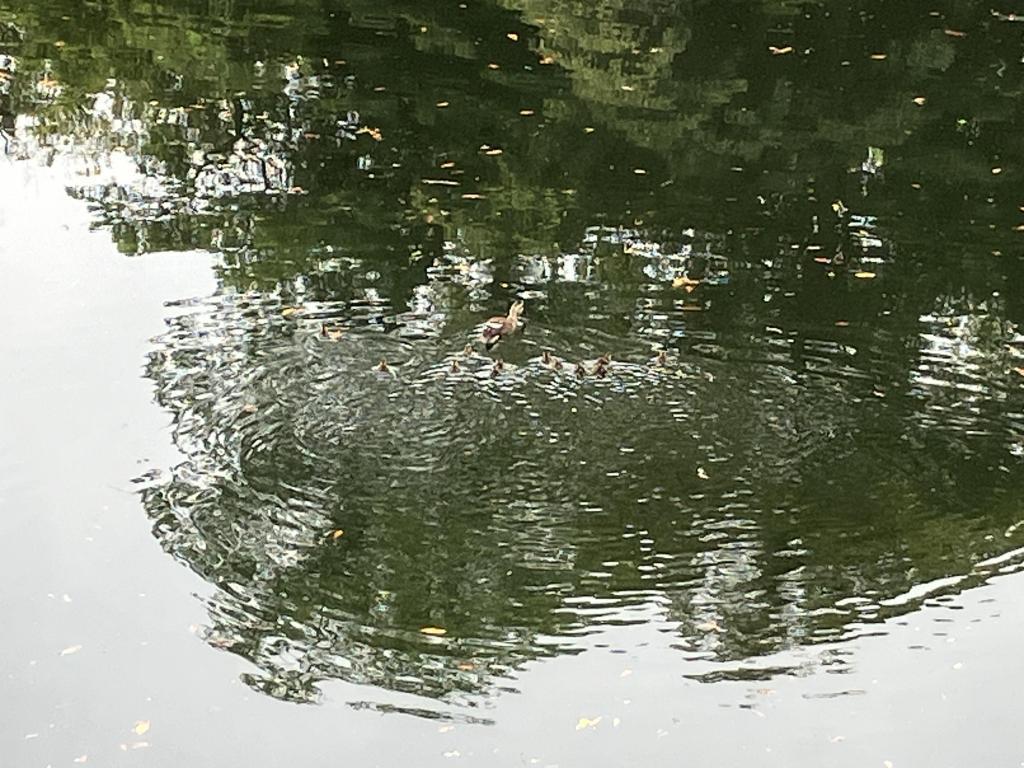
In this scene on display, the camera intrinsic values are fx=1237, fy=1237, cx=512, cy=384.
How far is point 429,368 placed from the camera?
761 cm

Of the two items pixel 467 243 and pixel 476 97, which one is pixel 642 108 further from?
pixel 467 243

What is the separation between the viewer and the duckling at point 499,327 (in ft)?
25.2

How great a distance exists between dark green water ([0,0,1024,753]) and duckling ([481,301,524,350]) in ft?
0.39

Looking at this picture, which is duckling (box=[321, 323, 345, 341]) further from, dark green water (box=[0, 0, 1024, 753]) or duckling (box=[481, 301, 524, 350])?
duckling (box=[481, 301, 524, 350])

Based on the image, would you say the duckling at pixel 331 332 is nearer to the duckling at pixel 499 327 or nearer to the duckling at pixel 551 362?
the duckling at pixel 499 327

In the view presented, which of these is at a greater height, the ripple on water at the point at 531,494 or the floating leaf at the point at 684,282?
the floating leaf at the point at 684,282

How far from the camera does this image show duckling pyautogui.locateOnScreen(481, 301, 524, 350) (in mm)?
7672

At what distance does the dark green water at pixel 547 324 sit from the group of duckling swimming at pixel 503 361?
0.08 m

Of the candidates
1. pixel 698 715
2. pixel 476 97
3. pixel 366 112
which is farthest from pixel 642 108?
pixel 698 715

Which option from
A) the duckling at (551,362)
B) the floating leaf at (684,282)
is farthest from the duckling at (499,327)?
the floating leaf at (684,282)

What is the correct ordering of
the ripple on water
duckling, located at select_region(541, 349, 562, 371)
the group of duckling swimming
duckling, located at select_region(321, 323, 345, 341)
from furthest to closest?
1. duckling, located at select_region(321, 323, 345, 341)
2. duckling, located at select_region(541, 349, 562, 371)
3. the group of duckling swimming
4. the ripple on water

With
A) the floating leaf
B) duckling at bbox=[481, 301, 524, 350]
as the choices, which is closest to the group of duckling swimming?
duckling at bbox=[481, 301, 524, 350]

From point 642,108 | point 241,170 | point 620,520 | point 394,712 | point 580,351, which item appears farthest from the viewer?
point 642,108

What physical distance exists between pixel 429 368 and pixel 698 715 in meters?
2.92
